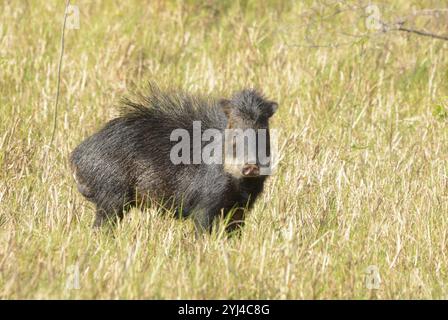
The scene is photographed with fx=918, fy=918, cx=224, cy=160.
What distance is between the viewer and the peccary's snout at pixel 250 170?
5.65 m

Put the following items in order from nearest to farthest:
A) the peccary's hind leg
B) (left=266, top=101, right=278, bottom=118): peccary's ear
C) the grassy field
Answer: the grassy field
(left=266, top=101, right=278, bottom=118): peccary's ear
the peccary's hind leg

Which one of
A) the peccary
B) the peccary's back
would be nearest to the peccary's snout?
the peccary

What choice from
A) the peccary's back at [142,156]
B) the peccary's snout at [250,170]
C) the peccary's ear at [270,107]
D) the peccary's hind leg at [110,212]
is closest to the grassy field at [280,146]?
the peccary's hind leg at [110,212]

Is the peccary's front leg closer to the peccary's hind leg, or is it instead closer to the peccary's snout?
the peccary's snout

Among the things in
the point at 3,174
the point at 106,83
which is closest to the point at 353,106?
the point at 106,83

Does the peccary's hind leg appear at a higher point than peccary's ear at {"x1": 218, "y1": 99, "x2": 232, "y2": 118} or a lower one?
lower

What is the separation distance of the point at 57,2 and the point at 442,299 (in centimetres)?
661

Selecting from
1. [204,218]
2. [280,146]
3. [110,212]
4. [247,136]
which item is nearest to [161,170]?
[110,212]

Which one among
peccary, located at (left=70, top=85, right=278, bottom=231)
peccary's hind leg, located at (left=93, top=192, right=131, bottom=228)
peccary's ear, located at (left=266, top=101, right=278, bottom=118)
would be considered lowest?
peccary's hind leg, located at (left=93, top=192, right=131, bottom=228)

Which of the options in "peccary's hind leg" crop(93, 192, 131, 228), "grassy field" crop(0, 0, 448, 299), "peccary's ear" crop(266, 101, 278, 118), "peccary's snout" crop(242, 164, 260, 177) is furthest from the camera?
"peccary's hind leg" crop(93, 192, 131, 228)

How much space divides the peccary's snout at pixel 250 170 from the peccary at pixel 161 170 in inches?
8.6

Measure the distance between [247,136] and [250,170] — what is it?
23cm

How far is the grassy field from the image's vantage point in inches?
197
